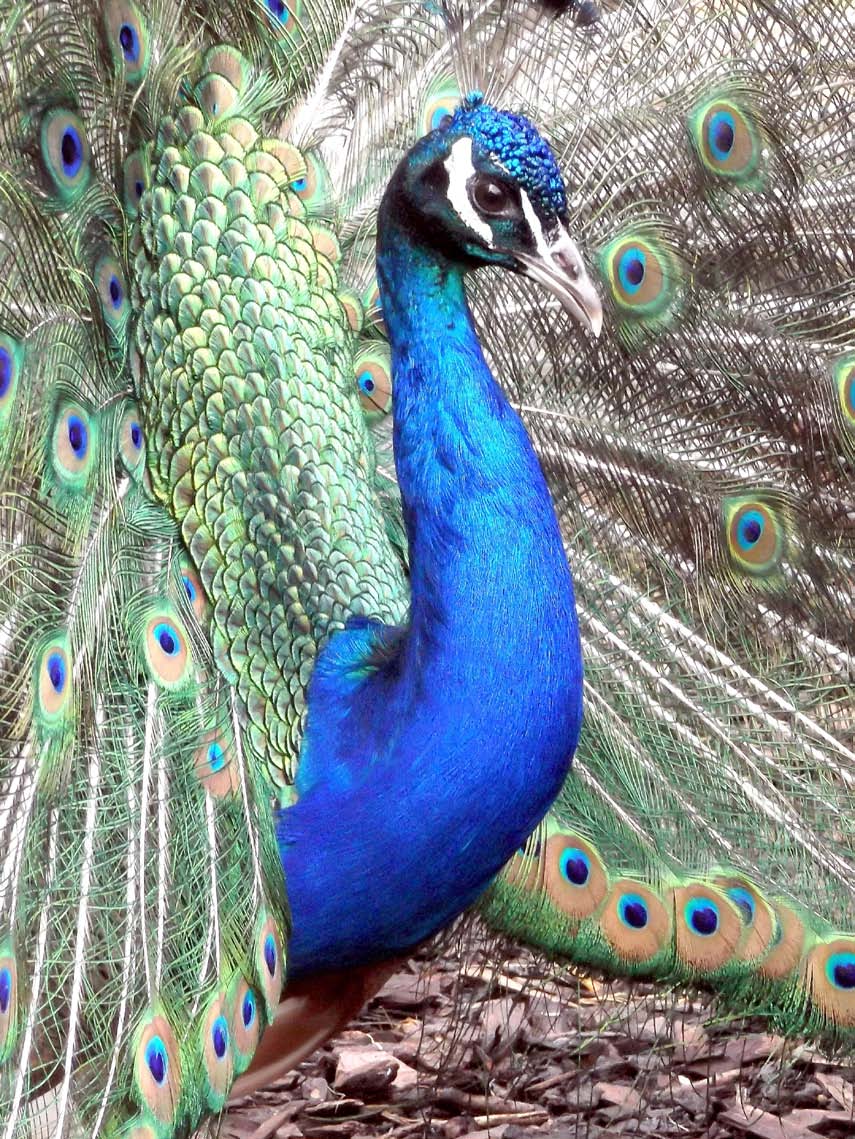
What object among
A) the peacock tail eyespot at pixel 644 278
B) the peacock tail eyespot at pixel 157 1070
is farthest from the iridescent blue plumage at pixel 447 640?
the peacock tail eyespot at pixel 644 278

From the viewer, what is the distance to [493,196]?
1506mm

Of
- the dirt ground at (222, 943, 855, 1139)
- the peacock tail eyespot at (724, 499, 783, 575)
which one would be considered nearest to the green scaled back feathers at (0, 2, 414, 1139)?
the peacock tail eyespot at (724, 499, 783, 575)

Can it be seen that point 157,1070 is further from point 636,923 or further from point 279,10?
point 279,10

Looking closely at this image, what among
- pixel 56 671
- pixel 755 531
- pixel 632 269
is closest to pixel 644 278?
pixel 632 269

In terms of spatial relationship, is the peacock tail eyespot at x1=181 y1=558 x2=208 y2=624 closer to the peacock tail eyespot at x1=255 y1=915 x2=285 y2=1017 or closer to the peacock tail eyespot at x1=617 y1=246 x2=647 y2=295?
the peacock tail eyespot at x1=255 y1=915 x2=285 y2=1017

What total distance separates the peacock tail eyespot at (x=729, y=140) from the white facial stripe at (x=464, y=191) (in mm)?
585

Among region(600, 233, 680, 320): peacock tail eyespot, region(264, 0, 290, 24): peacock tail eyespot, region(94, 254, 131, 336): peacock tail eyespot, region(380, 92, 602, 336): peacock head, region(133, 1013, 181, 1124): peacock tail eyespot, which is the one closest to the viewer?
region(133, 1013, 181, 1124): peacock tail eyespot

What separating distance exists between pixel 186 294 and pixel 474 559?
0.45 meters

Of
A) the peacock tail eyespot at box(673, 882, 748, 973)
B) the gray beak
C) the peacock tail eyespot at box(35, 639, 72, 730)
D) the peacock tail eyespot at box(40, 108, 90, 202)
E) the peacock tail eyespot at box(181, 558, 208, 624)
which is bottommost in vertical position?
the peacock tail eyespot at box(673, 882, 748, 973)

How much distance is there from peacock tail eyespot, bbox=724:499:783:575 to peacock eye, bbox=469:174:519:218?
2.21 ft

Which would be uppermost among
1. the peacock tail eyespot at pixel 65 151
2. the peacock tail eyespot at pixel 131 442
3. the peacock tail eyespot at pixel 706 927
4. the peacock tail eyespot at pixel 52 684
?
the peacock tail eyespot at pixel 65 151

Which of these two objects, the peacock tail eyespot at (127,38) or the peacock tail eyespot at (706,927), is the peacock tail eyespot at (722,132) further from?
the peacock tail eyespot at (706,927)

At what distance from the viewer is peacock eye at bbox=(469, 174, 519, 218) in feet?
4.92

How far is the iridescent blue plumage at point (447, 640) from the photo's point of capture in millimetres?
1562
